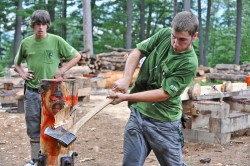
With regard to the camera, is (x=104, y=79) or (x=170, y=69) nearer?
(x=170, y=69)

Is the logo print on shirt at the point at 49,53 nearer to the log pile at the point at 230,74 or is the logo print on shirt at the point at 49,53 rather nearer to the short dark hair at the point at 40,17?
the short dark hair at the point at 40,17

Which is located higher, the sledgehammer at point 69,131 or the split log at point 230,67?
the sledgehammer at point 69,131

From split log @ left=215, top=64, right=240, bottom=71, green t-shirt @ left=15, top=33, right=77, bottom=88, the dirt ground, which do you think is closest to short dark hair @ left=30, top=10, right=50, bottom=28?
green t-shirt @ left=15, top=33, right=77, bottom=88

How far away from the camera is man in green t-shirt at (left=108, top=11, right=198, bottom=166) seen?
3227 mm

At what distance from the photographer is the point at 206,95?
7137 millimetres

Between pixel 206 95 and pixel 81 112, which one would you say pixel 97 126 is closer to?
pixel 81 112

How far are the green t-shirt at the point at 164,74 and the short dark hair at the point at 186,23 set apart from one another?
0.25m

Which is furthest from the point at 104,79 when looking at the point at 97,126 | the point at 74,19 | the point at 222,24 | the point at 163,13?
the point at 222,24

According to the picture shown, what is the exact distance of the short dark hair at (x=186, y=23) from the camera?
9.89ft

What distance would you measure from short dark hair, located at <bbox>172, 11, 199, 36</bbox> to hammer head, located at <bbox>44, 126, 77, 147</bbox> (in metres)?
1.14

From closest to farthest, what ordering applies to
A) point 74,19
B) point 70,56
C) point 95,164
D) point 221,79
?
1. point 70,56
2. point 95,164
3. point 221,79
4. point 74,19

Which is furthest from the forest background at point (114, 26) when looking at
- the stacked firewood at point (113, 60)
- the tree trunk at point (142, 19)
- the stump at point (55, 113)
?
the stump at point (55, 113)

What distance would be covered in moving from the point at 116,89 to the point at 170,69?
46 cm

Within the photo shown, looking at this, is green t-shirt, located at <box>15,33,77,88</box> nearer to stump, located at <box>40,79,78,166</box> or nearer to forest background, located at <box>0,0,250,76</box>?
stump, located at <box>40,79,78,166</box>
